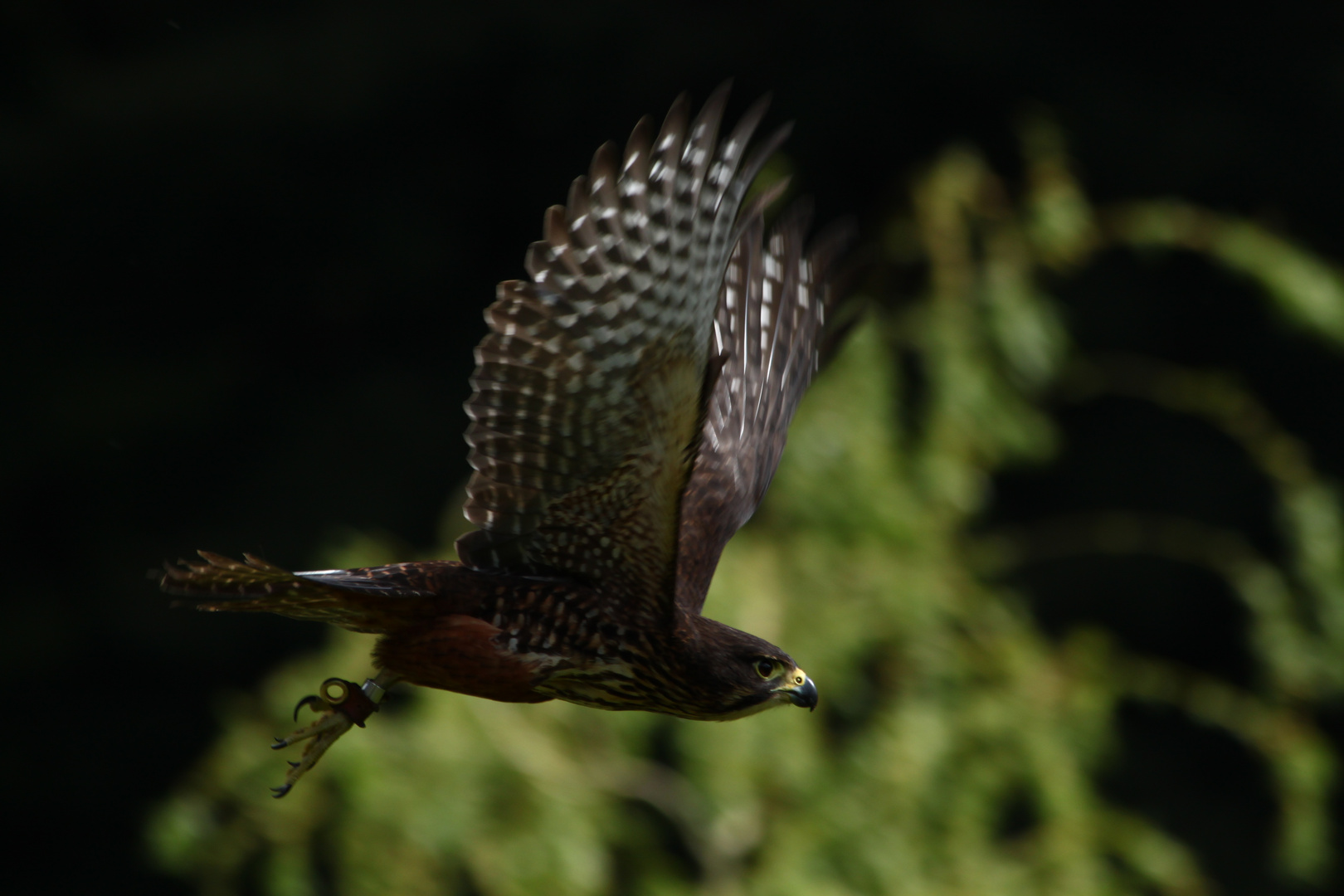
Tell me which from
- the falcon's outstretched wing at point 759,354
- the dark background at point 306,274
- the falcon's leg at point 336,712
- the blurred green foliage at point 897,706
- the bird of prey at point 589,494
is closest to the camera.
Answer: the bird of prey at point 589,494

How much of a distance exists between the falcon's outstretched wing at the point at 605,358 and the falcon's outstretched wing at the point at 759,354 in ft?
2.27

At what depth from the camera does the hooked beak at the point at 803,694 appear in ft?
9.36

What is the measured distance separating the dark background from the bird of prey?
6.16m

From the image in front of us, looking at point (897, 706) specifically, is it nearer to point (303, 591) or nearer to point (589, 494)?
point (589, 494)

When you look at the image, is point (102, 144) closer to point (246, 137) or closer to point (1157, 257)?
point (246, 137)

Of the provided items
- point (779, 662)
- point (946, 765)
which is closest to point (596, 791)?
point (946, 765)

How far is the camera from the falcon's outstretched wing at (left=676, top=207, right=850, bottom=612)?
357cm

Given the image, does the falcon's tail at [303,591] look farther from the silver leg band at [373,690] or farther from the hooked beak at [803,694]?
the hooked beak at [803,694]

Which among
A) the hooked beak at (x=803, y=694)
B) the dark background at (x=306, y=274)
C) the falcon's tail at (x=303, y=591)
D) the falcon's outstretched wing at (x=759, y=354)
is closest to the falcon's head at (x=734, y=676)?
the hooked beak at (x=803, y=694)

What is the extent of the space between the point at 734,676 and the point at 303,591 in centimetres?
69

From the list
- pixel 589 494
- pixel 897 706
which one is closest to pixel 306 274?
pixel 897 706

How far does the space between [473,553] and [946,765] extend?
7.17ft

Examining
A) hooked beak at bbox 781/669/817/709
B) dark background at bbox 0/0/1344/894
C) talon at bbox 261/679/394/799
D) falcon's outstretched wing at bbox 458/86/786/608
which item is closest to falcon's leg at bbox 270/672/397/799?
talon at bbox 261/679/394/799

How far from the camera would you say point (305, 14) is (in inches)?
384
